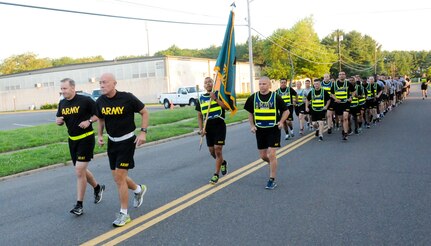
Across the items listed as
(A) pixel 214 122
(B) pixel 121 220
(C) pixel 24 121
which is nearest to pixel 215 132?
(A) pixel 214 122

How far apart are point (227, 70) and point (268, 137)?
1.77 m

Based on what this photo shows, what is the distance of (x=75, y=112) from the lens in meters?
5.88

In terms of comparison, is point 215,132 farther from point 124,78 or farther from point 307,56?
point 307,56

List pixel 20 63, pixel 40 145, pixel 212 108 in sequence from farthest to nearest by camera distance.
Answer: pixel 20 63 < pixel 40 145 < pixel 212 108

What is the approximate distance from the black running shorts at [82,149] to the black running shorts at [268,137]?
9.11 feet

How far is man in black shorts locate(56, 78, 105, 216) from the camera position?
19.1 ft

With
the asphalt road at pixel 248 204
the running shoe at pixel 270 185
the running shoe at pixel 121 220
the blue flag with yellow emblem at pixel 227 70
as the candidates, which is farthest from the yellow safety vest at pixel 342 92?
the running shoe at pixel 121 220

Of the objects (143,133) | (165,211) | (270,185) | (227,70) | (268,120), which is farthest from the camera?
(227,70)

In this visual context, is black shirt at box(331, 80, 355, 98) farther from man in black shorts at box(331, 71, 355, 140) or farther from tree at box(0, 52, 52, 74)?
tree at box(0, 52, 52, 74)

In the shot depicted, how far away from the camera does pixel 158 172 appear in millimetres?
8625

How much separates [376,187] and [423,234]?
212cm

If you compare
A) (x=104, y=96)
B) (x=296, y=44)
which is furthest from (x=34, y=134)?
(x=296, y=44)

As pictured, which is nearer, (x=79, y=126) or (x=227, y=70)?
(x=79, y=126)

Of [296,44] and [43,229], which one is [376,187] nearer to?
[43,229]
